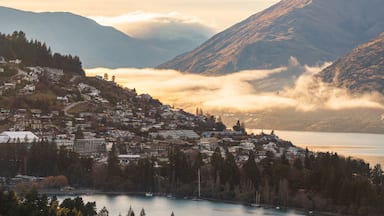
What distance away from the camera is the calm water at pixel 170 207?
61.6 meters

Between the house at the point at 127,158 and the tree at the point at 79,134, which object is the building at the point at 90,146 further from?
the house at the point at 127,158

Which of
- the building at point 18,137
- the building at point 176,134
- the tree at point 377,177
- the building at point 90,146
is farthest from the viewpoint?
the building at point 176,134

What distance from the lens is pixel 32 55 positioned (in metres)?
115

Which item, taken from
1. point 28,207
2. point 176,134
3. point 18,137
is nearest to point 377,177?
point 18,137

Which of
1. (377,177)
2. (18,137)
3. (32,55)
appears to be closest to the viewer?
(377,177)

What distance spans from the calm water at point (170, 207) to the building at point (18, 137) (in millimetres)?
14630

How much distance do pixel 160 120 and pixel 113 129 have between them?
10.2 meters

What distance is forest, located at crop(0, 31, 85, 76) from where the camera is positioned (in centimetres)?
11381

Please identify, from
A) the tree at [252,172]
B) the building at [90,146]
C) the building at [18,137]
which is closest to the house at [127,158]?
the building at [90,146]

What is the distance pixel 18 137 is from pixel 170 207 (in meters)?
24.4

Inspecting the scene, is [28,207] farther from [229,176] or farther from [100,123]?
[100,123]

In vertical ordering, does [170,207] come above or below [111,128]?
below

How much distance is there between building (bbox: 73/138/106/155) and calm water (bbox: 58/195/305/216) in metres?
16.7

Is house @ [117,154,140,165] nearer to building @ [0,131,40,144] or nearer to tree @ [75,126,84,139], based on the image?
tree @ [75,126,84,139]
